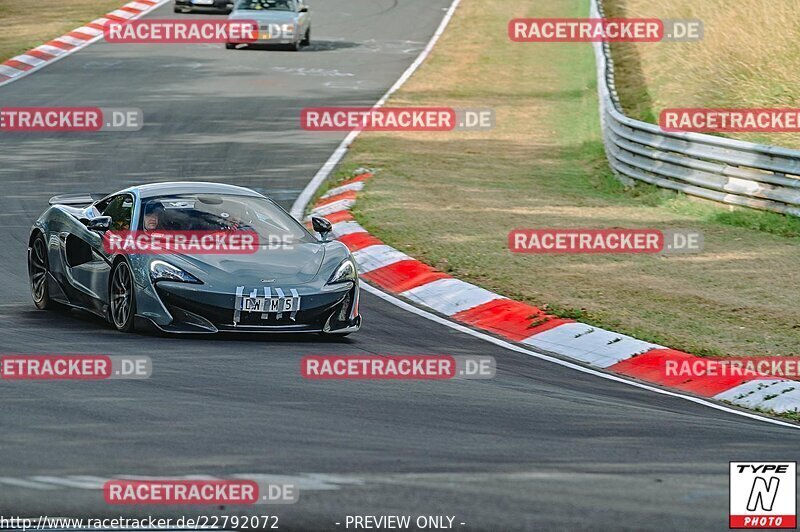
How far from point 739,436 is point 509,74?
2316 centimetres

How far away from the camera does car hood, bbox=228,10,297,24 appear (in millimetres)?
32812

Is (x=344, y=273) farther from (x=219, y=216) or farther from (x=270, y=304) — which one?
(x=219, y=216)

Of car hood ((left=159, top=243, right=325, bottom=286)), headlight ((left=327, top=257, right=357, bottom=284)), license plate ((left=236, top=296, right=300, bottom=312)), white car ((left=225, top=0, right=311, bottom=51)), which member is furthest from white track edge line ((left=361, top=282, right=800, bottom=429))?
white car ((left=225, top=0, right=311, bottom=51))

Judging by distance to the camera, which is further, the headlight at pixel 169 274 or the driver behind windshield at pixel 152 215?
the driver behind windshield at pixel 152 215

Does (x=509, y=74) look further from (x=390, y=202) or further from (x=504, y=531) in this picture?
(x=504, y=531)

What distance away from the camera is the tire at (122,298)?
10719 mm

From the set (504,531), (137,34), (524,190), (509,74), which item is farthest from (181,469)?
(137,34)

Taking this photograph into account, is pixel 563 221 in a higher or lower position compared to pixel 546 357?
lower

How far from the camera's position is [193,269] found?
1070cm


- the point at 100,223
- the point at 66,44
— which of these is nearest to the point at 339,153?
the point at 100,223

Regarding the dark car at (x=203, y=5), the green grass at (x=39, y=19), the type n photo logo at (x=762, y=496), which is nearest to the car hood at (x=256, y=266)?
the type n photo logo at (x=762, y=496)

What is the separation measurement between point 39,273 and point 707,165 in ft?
30.1

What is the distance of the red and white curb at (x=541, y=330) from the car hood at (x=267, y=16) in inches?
696

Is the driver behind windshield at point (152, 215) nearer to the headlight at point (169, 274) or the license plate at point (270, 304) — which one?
the headlight at point (169, 274)
